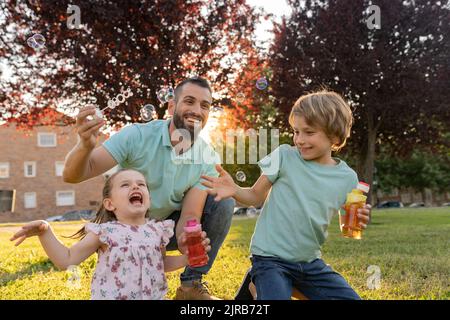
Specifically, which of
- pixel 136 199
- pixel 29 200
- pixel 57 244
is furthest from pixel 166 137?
pixel 29 200

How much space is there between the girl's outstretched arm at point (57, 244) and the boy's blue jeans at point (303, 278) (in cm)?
88

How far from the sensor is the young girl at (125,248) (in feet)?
9.68

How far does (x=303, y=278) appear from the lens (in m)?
3.20

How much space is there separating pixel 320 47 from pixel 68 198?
2869 cm

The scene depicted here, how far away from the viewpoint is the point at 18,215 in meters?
36.3

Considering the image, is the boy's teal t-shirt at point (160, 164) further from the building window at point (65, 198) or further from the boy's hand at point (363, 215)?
the building window at point (65, 198)

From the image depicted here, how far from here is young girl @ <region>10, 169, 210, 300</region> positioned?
2.95m

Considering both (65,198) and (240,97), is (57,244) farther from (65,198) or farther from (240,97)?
(65,198)

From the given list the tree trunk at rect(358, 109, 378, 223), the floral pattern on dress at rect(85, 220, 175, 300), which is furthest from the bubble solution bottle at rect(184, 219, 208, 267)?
the tree trunk at rect(358, 109, 378, 223)

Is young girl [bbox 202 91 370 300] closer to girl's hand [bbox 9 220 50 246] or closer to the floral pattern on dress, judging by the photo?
the floral pattern on dress

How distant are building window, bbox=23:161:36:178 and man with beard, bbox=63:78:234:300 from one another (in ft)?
113

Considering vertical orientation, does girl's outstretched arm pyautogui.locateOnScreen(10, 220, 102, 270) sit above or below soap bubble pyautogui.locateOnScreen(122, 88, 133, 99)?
below

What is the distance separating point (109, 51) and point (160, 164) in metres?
5.69

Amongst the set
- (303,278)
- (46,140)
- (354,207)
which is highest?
(46,140)
